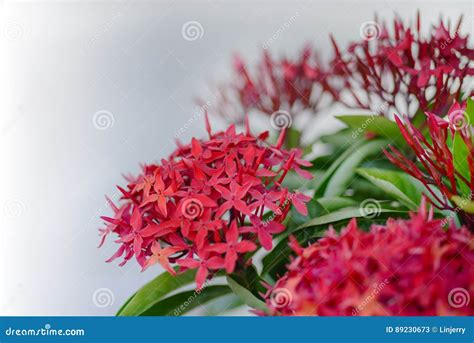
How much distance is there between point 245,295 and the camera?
2.70ft

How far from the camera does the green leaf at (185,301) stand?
89cm

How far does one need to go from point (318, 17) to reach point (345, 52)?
3.2 inches

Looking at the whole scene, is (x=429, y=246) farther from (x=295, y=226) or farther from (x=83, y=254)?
(x=83, y=254)

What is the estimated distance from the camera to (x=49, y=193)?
3.29 ft
